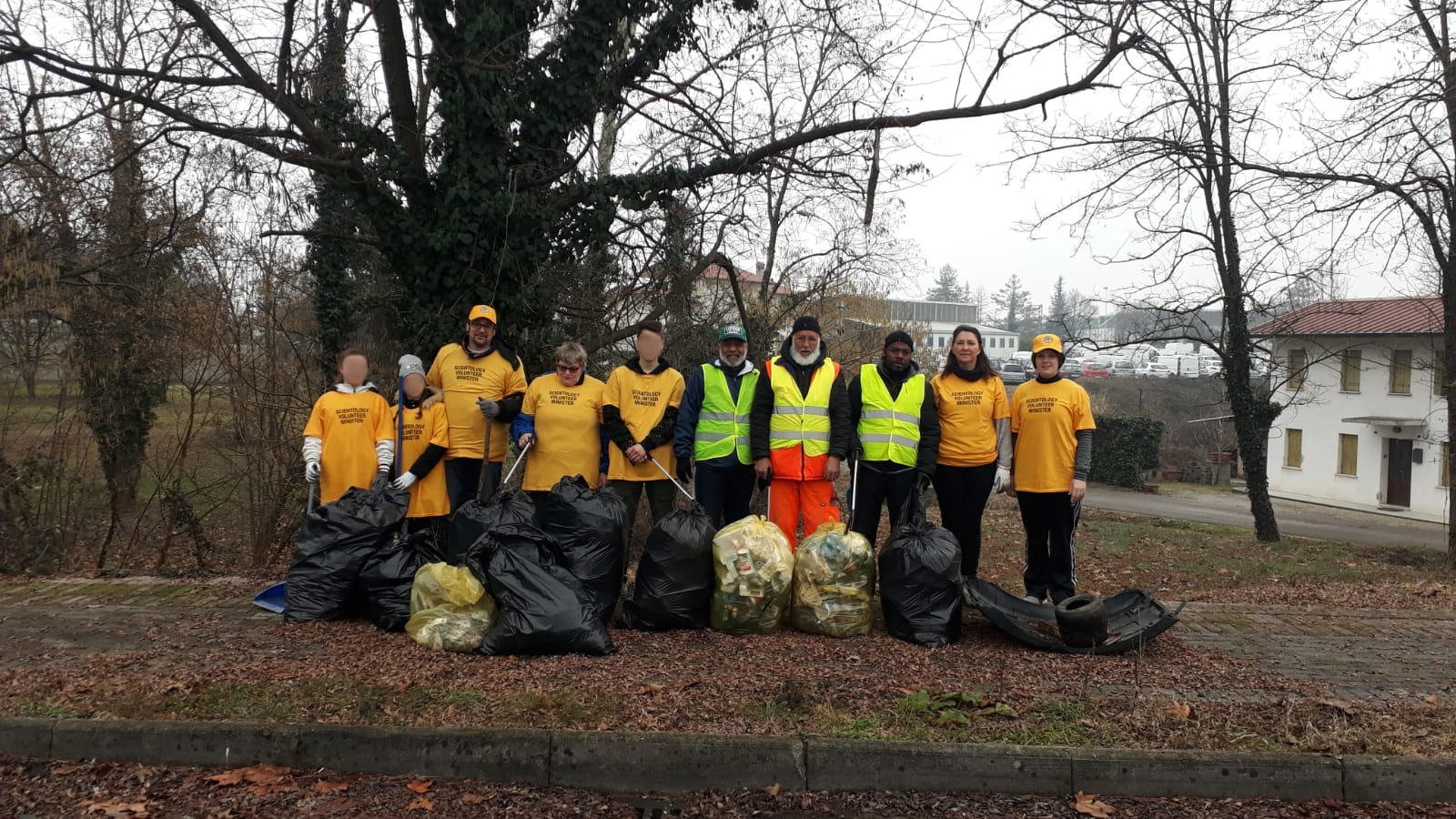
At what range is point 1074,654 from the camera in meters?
5.04

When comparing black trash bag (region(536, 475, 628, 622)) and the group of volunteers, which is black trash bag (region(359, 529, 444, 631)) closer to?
the group of volunteers

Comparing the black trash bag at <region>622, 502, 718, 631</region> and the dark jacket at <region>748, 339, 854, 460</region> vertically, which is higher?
the dark jacket at <region>748, 339, 854, 460</region>

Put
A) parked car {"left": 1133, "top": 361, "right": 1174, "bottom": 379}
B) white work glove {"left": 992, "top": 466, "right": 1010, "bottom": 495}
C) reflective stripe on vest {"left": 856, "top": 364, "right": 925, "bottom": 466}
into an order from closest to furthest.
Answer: reflective stripe on vest {"left": 856, "top": 364, "right": 925, "bottom": 466}, white work glove {"left": 992, "top": 466, "right": 1010, "bottom": 495}, parked car {"left": 1133, "top": 361, "right": 1174, "bottom": 379}

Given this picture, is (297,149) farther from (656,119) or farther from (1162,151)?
(1162,151)

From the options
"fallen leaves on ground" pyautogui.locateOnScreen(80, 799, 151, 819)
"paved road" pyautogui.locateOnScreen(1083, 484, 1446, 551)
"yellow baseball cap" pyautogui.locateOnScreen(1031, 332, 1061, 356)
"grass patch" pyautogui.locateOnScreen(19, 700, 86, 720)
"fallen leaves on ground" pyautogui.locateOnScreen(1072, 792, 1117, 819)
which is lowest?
"paved road" pyautogui.locateOnScreen(1083, 484, 1446, 551)

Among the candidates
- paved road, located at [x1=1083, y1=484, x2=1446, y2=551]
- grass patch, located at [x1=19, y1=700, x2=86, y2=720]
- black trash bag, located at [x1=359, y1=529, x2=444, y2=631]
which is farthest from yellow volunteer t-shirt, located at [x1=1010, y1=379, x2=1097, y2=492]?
paved road, located at [x1=1083, y1=484, x2=1446, y2=551]

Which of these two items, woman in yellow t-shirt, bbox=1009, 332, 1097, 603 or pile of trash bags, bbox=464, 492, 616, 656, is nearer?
pile of trash bags, bbox=464, 492, 616, 656

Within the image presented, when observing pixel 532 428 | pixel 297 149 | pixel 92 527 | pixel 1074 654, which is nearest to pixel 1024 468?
pixel 1074 654

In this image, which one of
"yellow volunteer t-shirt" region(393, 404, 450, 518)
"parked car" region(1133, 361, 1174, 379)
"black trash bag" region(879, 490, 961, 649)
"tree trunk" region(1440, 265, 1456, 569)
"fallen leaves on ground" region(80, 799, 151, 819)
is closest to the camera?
"fallen leaves on ground" region(80, 799, 151, 819)

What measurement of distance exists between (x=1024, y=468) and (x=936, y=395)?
678 millimetres

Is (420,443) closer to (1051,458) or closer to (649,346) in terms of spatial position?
(649,346)

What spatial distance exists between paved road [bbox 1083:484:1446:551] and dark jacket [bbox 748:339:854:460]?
19.1 metres

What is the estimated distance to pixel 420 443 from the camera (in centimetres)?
608

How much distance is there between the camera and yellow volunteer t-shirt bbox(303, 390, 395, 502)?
5.93 meters
